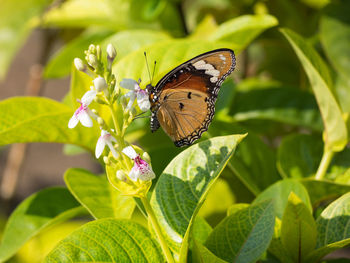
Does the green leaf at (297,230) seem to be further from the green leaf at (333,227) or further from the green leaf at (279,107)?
the green leaf at (279,107)

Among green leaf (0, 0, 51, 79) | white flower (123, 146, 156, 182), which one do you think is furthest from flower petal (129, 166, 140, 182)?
green leaf (0, 0, 51, 79)

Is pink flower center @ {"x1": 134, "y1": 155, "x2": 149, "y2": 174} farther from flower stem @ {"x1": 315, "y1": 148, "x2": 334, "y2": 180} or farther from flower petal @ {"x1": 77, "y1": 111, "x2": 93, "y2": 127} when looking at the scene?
flower stem @ {"x1": 315, "y1": 148, "x2": 334, "y2": 180}

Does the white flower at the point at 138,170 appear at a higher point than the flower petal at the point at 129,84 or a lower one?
lower

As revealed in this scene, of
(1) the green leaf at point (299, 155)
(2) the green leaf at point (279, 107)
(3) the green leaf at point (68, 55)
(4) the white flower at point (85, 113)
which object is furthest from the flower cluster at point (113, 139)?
(3) the green leaf at point (68, 55)

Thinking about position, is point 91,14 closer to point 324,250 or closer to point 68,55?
point 68,55

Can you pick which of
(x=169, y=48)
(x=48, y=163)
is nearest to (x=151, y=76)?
(x=169, y=48)

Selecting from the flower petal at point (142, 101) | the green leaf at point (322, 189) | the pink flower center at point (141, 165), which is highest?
the flower petal at point (142, 101)

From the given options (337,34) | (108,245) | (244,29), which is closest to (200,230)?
(108,245)
